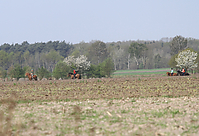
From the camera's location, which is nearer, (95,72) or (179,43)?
(95,72)

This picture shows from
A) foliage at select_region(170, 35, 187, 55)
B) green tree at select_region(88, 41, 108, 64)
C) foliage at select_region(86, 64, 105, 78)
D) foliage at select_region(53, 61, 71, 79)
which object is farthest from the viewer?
green tree at select_region(88, 41, 108, 64)

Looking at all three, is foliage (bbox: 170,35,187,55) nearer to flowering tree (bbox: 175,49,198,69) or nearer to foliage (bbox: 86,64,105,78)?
flowering tree (bbox: 175,49,198,69)

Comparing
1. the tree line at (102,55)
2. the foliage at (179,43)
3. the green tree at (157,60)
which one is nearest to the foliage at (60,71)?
the tree line at (102,55)

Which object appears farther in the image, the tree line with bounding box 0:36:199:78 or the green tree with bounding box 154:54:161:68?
the green tree with bounding box 154:54:161:68

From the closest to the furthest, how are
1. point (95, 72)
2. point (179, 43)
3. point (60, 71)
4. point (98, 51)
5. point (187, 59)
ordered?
point (60, 71), point (95, 72), point (187, 59), point (179, 43), point (98, 51)

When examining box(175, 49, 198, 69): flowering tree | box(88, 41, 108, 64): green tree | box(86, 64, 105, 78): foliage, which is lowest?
box(86, 64, 105, 78): foliage

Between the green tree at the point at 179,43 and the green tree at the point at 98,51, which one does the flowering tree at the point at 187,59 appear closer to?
the green tree at the point at 179,43

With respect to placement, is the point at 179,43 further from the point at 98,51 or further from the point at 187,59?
the point at 187,59

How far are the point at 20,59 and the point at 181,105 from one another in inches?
4340

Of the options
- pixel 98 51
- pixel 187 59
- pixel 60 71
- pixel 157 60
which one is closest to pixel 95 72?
pixel 60 71

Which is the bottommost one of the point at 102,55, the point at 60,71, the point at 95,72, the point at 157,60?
the point at 95,72

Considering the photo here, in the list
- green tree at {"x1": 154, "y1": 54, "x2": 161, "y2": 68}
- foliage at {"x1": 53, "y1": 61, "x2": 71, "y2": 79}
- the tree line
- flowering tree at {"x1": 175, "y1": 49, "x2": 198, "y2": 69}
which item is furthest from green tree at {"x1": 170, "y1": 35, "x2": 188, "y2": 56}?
foliage at {"x1": 53, "y1": 61, "x2": 71, "y2": 79}

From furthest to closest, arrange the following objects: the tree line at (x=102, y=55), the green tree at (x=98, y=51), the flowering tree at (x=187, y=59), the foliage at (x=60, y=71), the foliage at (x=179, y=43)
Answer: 1. the green tree at (x=98, y=51)
2. the tree line at (x=102, y=55)
3. the foliage at (x=179, y=43)
4. the flowering tree at (x=187, y=59)
5. the foliage at (x=60, y=71)

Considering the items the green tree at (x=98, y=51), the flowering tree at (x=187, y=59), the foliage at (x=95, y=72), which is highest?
the green tree at (x=98, y=51)
